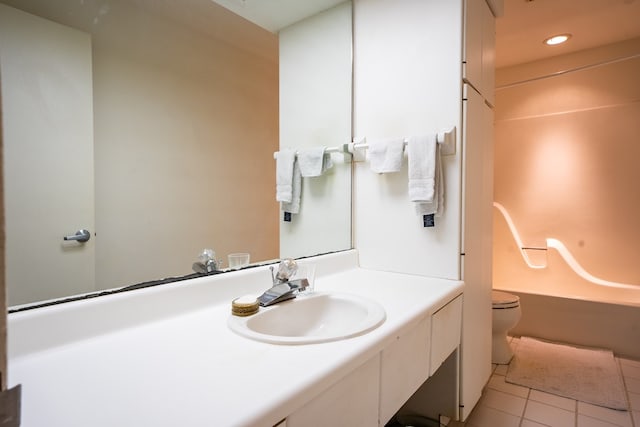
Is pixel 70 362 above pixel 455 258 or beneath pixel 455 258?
beneath

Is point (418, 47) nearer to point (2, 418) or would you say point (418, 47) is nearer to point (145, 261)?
point (145, 261)

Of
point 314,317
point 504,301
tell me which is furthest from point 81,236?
point 504,301

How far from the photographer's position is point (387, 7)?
1.55 metres

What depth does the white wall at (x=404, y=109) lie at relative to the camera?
1.41m

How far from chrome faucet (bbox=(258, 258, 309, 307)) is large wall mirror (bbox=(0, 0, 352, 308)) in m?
0.16

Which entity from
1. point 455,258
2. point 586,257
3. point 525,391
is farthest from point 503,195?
point 455,258

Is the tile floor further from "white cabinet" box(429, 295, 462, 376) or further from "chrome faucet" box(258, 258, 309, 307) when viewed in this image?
"chrome faucet" box(258, 258, 309, 307)

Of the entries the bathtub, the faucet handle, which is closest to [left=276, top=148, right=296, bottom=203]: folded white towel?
the faucet handle

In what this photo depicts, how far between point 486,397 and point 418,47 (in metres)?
1.91

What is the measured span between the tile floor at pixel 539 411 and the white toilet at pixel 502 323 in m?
0.27

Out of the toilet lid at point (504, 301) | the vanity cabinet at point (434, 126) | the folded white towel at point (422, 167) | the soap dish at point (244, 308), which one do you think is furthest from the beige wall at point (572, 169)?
the soap dish at point (244, 308)

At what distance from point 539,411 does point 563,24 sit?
2.56 m

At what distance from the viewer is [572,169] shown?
9.28 ft

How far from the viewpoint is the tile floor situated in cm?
165
